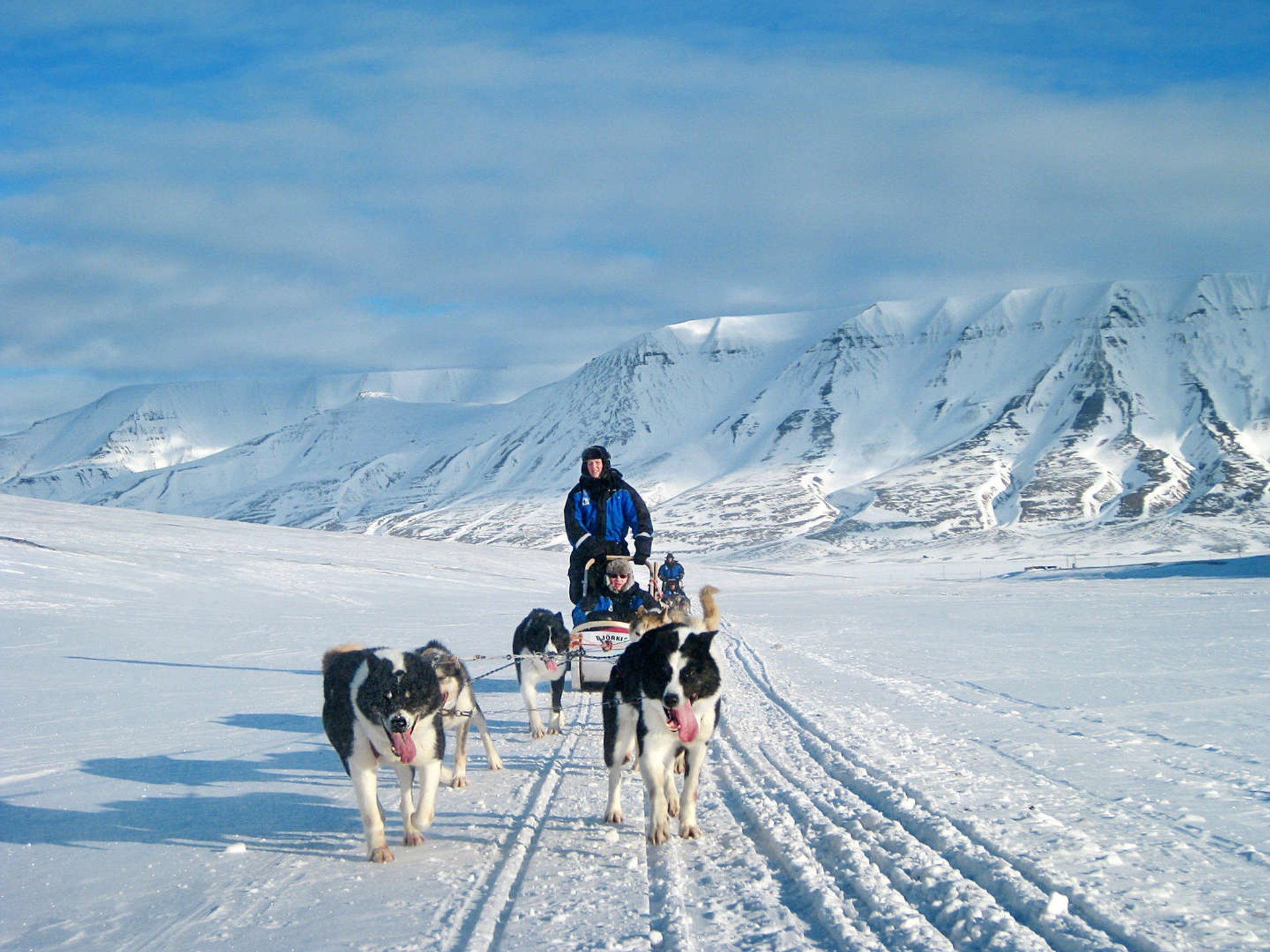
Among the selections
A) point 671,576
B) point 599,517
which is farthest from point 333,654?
point 671,576

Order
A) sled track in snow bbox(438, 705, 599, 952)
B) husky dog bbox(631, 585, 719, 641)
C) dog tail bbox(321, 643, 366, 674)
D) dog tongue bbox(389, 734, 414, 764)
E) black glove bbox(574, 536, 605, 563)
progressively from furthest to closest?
black glove bbox(574, 536, 605, 563) < husky dog bbox(631, 585, 719, 641) < dog tail bbox(321, 643, 366, 674) < dog tongue bbox(389, 734, 414, 764) < sled track in snow bbox(438, 705, 599, 952)

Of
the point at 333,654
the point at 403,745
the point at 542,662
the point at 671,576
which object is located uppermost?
the point at 333,654

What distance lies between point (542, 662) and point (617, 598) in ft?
2.98

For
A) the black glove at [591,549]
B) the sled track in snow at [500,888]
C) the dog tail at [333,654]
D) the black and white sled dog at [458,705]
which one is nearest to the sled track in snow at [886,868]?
the sled track in snow at [500,888]

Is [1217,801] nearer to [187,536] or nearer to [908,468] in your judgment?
[187,536]

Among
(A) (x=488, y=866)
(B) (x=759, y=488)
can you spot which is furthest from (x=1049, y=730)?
(B) (x=759, y=488)

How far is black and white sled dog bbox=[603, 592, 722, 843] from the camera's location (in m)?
5.48

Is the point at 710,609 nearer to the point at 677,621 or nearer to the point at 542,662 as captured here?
the point at 677,621

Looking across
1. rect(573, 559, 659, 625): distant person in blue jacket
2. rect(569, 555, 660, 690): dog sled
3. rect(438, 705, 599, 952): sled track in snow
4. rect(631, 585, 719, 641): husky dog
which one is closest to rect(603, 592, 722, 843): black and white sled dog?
rect(438, 705, 599, 952): sled track in snow

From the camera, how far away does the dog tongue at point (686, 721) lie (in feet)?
17.7

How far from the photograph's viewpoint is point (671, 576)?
902 inches

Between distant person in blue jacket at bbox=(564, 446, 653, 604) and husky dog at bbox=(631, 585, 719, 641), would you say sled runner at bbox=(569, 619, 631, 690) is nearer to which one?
husky dog at bbox=(631, 585, 719, 641)

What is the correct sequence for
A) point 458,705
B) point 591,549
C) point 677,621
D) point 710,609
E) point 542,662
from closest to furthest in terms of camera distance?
point 458,705 → point 710,609 → point 677,621 → point 542,662 → point 591,549

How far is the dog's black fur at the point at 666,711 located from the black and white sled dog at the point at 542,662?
3.20 metres
